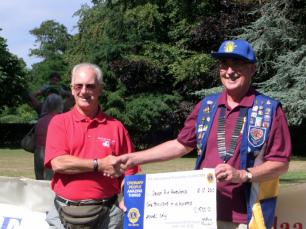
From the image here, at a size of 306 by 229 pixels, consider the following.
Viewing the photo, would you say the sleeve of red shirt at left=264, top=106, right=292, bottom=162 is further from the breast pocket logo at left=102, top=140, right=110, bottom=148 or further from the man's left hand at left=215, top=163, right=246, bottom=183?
the breast pocket logo at left=102, top=140, right=110, bottom=148

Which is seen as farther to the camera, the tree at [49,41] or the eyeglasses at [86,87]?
the tree at [49,41]

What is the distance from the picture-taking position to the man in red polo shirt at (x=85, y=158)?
4.22m

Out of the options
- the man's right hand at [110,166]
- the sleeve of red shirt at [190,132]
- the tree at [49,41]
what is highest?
the tree at [49,41]

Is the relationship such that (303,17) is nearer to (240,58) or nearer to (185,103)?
(185,103)

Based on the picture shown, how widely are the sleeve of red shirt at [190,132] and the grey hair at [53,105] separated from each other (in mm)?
4309

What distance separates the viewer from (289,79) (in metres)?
26.7

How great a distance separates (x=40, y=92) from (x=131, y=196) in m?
5.61

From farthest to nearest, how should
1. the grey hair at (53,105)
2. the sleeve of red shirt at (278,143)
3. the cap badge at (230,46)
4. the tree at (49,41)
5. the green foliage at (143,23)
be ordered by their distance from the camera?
the tree at (49,41) → the green foliage at (143,23) → the grey hair at (53,105) → the cap badge at (230,46) → the sleeve of red shirt at (278,143)

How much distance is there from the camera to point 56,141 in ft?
14.1

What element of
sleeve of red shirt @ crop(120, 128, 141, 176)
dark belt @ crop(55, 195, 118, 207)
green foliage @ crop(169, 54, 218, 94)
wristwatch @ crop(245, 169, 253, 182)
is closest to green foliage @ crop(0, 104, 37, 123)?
green foliage @ crop(169, 54, 218, 94)

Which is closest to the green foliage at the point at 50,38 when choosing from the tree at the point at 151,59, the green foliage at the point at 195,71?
the tree at the point at 151,59

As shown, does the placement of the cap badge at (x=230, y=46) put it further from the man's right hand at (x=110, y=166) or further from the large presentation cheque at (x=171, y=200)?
the man's right hand at (x=110, y=166)

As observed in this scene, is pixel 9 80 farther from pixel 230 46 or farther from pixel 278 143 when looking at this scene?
pixel 278 143

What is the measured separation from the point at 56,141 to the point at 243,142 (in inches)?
53.7
